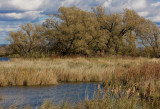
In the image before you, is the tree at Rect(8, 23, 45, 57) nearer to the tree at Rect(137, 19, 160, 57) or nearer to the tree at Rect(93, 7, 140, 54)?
the tree at Rect(93, 7, 140, 54)

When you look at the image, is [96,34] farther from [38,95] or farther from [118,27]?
[38,95]

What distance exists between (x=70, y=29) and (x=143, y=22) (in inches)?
579

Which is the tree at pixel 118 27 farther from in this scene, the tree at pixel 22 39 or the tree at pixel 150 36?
the tree at pixel 22 39

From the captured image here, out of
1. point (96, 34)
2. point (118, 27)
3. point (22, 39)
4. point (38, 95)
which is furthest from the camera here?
point (22, 39)

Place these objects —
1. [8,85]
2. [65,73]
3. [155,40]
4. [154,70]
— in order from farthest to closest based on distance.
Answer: [155,40], [65,73], [8,85], [154,70]

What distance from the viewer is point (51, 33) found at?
3347 centimetres

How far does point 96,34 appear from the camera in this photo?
35500mm

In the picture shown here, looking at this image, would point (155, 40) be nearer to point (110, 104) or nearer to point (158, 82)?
point (158, 82)

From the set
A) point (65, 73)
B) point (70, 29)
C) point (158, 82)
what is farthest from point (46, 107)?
point (70, 29)

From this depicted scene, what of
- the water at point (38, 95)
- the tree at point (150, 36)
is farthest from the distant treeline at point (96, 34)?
the water at point (38, 95)

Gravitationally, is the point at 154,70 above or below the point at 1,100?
above

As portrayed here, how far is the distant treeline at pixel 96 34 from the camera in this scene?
111 ft

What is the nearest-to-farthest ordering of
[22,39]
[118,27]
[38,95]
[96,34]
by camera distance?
[38,95] → [96,34] → [118,27] → [22,39]

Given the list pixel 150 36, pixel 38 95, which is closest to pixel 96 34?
pixel 150 36
